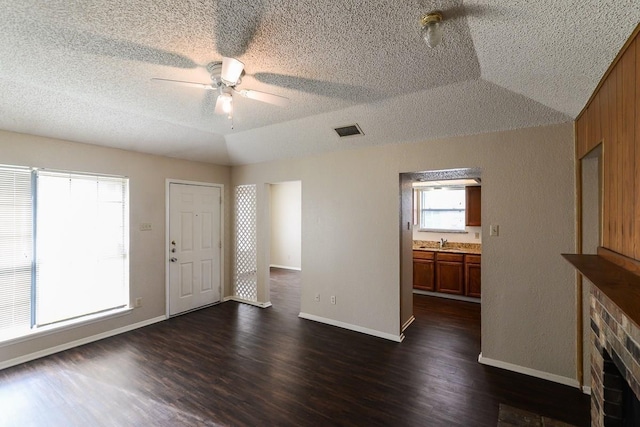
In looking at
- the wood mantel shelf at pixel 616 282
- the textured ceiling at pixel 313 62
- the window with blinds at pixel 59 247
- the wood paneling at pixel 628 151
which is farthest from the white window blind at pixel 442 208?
the window with blinds at pixel 59 247

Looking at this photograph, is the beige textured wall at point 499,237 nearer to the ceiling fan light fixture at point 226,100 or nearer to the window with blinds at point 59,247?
the ceiling fan light fixture at point 226,100

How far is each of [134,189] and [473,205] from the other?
5.60 metres

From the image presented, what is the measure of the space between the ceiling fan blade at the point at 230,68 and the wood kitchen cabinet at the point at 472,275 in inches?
184

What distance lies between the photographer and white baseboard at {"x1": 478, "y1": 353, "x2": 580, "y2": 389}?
8.32 ft

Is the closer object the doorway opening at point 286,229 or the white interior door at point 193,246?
the white interior door at point 193,246

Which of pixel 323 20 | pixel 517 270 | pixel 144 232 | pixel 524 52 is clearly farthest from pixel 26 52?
pixel 517 270

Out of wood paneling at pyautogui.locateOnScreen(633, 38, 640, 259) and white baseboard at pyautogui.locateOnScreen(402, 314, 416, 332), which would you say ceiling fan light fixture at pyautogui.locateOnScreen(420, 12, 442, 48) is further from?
white baseboard at pyautogui.locateOnScreen(402, 314, 416, 332)

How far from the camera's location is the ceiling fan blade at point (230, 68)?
67.0 inches

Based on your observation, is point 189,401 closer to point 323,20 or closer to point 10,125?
point 323,20

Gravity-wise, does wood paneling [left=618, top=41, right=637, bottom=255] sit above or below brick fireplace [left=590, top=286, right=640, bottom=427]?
above

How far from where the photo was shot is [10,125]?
2.87 m

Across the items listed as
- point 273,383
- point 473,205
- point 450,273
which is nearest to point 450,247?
point 450,273

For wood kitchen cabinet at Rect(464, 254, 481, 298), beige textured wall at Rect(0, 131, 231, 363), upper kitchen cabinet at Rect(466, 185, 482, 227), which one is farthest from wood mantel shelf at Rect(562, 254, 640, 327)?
beige textured wall at Rect(0, 131, 231, 363)

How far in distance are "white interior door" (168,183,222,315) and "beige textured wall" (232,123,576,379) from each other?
7.40 ft
